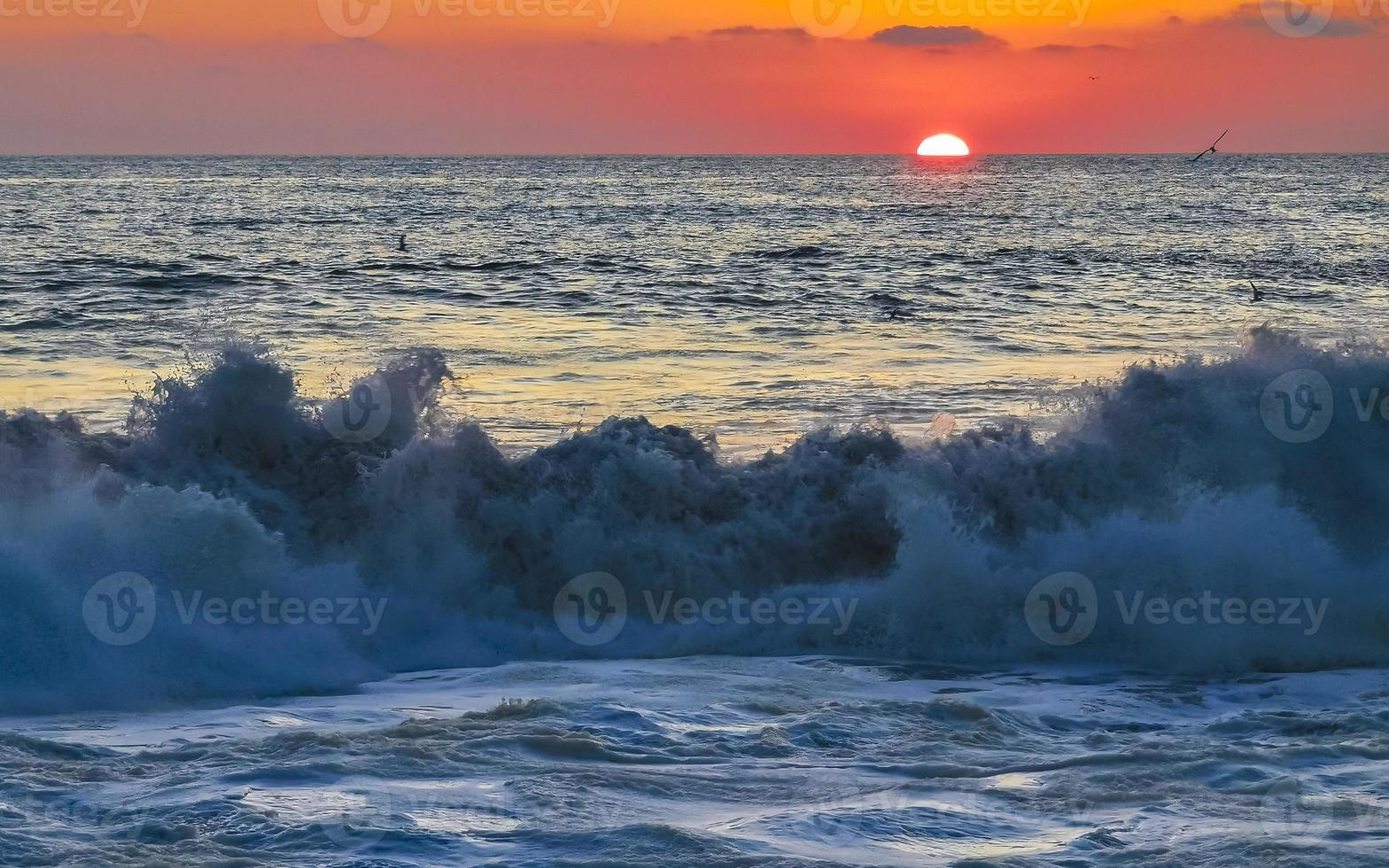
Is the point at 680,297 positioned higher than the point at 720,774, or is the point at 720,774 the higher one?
the point at 680,297

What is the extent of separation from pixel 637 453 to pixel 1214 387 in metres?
4.56

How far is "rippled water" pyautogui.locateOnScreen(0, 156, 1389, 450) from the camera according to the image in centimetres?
1638

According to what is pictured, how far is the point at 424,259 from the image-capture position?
111 feet

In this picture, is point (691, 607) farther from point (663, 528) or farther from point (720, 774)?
point (720, 774)

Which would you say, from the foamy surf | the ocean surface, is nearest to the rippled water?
the ocean surface

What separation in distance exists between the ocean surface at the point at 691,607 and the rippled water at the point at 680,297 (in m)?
0.24

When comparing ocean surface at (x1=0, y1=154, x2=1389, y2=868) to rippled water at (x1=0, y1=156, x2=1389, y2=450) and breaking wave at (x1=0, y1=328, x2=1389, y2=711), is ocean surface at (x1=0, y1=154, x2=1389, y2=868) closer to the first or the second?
breaking wave at (x1=0, y1=328, x2=1389, y2=711)

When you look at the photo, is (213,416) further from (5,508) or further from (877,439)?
(877,439)

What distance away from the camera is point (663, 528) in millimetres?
10148

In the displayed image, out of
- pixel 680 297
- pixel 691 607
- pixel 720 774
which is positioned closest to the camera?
pixel 720 774

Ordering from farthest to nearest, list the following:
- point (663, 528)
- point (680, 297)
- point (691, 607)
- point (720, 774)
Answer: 1. point (680, 297)
2. point (663, 528)
3. point (691, 607)
4. point (720, 774)

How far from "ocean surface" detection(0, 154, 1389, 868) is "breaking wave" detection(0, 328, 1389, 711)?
3 centimetres

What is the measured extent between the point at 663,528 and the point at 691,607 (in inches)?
32.0

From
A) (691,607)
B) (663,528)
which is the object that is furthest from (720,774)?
(663,528)
